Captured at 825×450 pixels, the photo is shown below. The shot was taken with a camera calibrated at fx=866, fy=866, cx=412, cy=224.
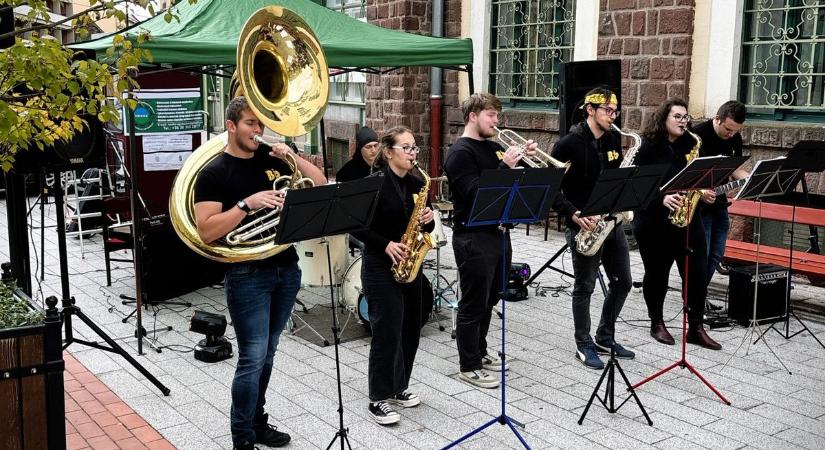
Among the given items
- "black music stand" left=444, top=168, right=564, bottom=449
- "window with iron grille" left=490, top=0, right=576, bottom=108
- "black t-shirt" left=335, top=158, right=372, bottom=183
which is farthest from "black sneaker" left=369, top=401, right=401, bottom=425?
"window with iron grille" left=490, top=0, right=576, bottom=108

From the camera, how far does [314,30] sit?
27.5 feet

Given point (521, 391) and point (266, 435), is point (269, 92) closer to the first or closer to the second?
point (266, 435)

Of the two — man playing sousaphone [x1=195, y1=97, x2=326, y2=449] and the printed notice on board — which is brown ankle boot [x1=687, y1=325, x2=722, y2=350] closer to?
Answer: man playing sousaphone [x1=195, y1=97, x2=326, y2=449]

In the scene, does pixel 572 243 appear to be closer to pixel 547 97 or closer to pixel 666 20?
pixel 666 20

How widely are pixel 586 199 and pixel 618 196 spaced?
914 mm

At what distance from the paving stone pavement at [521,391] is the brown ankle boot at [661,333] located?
101mm

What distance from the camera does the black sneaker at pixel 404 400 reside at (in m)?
5.84

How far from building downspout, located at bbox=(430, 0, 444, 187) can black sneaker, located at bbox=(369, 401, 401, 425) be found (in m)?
8.87

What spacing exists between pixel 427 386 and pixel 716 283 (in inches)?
169

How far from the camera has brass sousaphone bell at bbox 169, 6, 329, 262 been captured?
184 inches

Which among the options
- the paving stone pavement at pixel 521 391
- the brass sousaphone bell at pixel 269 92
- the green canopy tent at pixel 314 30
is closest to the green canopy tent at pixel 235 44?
the green canopy tent at pixel 314 30

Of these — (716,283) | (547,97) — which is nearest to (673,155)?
(716,283)

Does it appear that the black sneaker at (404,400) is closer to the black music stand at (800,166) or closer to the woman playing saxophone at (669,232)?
the woman playing saxophone at (669,232)

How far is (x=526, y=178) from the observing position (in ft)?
17.0
